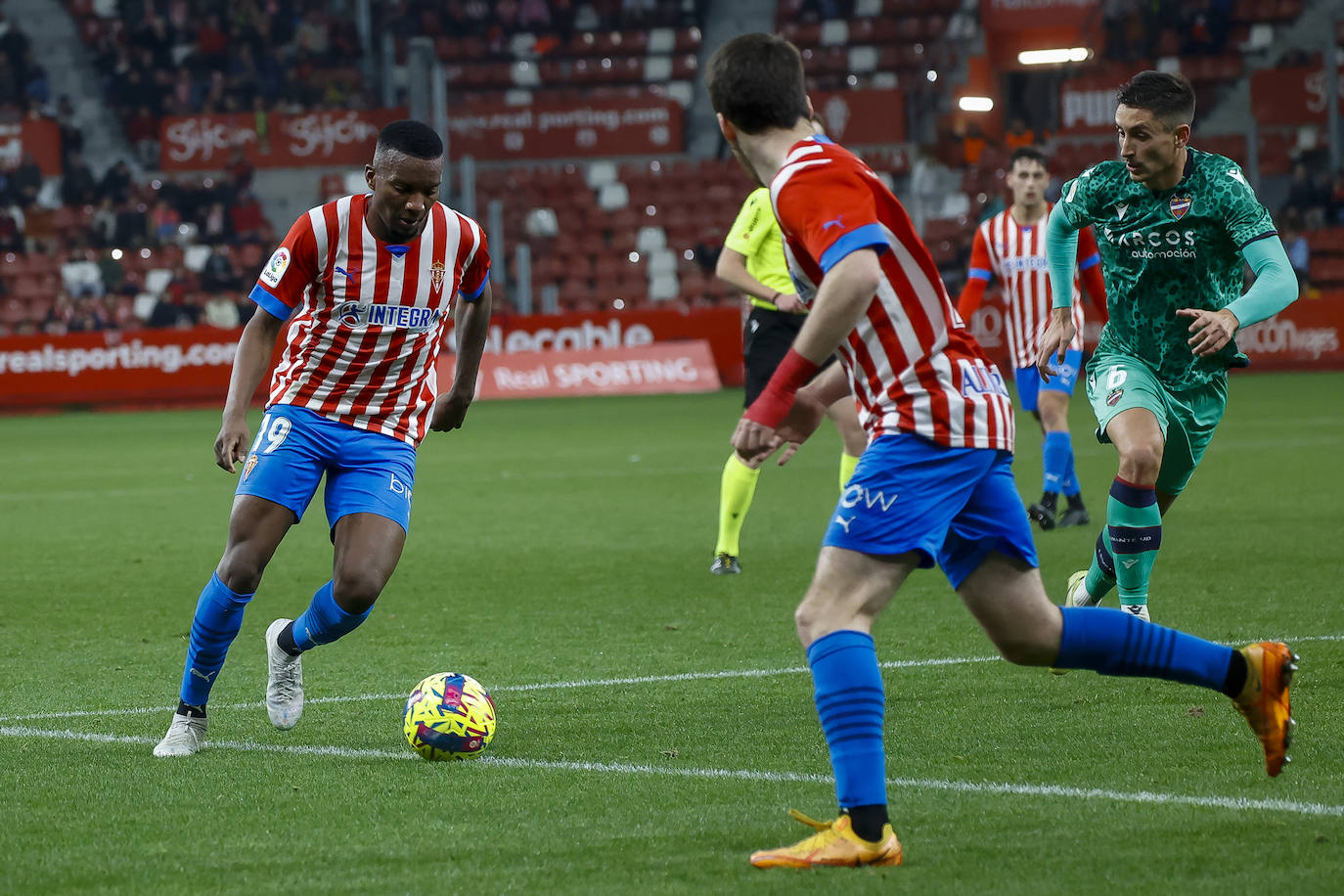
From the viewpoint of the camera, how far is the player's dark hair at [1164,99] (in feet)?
19.0

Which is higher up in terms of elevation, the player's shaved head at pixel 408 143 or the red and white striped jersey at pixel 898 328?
the player's shaved head at pixel 408 143

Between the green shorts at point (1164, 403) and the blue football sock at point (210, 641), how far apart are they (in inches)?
118

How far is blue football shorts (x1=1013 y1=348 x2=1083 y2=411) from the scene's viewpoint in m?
10.1

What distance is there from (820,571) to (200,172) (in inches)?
1138

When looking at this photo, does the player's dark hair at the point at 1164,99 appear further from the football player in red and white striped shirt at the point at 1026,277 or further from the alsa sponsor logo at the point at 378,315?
the football player in red and white striped shirt at the point at 1026,277

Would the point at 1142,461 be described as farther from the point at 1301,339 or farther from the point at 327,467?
the point at 1301,339

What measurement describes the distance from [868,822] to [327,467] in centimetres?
241

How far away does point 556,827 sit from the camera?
157 inches

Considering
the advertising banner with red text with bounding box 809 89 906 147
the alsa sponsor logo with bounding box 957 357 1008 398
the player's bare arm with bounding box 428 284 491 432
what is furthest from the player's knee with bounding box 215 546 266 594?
the advertising banner with red text with bounding box 809 89 906 147

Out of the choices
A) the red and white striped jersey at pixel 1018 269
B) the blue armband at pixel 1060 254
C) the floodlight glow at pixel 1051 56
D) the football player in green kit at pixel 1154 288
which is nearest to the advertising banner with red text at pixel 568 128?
the floodlight glow at pixel 1051 56

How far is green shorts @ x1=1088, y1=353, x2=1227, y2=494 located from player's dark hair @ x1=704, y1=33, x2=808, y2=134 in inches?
102

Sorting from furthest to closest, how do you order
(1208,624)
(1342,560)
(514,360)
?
(514,360)
(1342,560)
(1208,624)

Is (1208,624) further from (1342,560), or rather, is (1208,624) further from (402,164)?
(402,164)

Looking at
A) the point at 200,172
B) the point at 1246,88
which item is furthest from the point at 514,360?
the point at 1246,88
